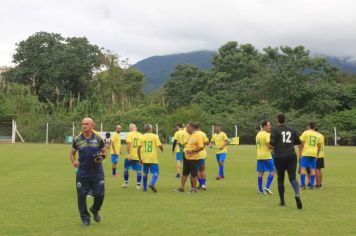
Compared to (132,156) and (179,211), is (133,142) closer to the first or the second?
(132,156)

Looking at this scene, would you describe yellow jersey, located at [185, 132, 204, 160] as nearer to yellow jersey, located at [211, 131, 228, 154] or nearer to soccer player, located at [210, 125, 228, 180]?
soccer player, located at [210, 125, 228, 180]

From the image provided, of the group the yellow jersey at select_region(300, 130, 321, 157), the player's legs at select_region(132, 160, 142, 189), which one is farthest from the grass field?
the yellow jersey at select_region(300, 130, 321, 157)

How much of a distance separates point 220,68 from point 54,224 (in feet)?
202

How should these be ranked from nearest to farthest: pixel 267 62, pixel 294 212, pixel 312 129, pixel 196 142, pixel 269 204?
1. pixel 294 212
2. pixel 269 204
3. pixel 196 142
4. pixel 312 129
5. pixel 267 62

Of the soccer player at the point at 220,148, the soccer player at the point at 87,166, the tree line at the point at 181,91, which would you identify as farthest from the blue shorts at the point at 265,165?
the tree line at the point at 181,91

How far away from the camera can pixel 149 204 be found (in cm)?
1155

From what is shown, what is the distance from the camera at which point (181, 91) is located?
2736 inches

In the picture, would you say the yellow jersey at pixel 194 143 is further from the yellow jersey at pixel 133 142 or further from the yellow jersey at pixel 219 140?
the yellow jersey at pixel 219 140

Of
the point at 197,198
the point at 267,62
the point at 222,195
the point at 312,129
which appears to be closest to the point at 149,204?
the point at 197,198

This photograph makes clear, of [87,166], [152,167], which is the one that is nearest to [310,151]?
[152,167]

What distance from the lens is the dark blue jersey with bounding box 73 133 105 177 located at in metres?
9.04

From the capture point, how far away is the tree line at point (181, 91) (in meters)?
58.2

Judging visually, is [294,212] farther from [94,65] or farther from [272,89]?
[94,65]

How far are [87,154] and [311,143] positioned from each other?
782cm
